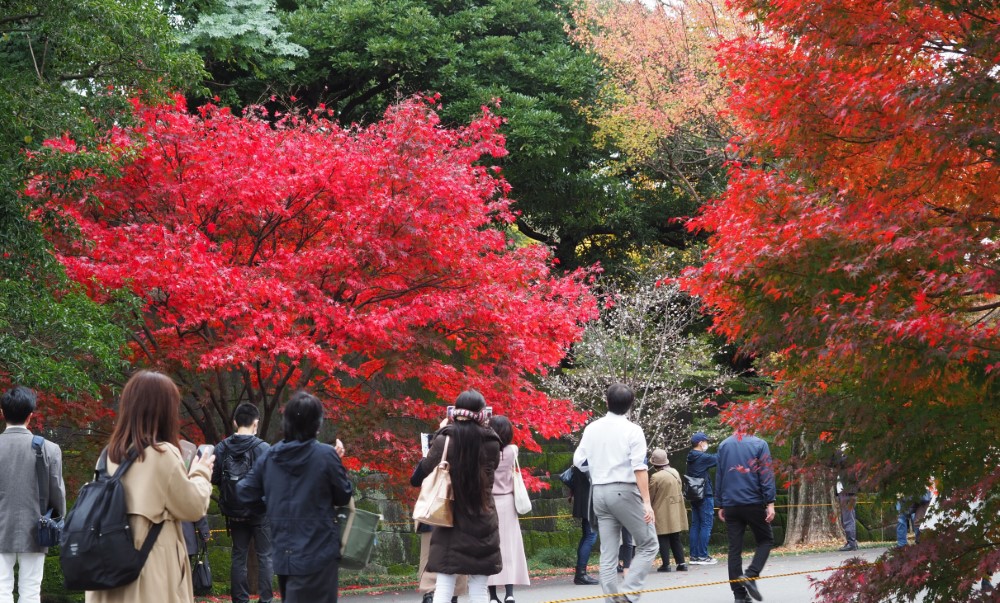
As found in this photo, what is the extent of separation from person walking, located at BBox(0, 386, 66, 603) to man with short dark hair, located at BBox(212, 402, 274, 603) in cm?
136

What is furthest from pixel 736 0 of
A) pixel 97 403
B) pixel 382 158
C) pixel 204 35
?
pixel 204 35

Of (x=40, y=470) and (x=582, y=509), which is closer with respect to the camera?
(x=40, y=470)

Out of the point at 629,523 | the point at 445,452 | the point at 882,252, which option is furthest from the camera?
the point at 629,523

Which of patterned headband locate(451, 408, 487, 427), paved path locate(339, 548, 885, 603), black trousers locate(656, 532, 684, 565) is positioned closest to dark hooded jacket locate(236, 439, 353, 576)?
patterned headband locate(451, 408, 487, 427)

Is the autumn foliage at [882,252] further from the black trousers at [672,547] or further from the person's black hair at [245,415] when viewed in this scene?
the black trousers at [672,547]

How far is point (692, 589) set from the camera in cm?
1140

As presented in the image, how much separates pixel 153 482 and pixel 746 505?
6.69 m

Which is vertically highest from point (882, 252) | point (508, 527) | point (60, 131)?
point (60, 131)

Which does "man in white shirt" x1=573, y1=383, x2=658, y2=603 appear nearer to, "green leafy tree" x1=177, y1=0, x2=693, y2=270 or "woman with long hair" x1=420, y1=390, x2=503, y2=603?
"woman with long hair" x1=420, y1=390, x2=503, y2=603

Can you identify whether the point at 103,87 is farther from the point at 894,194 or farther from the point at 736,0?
the point at 894,194

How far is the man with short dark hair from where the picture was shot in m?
8.09

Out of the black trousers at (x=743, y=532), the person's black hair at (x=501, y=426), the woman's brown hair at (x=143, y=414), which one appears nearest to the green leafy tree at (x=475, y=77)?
the person's black hair at (x=501, y=426)

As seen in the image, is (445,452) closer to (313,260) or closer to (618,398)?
(618,398)

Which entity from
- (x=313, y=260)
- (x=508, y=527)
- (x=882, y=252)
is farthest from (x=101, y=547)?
(x=313, y=260)
